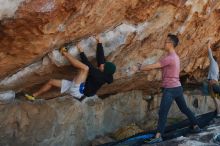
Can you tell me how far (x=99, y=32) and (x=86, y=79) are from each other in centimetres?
90

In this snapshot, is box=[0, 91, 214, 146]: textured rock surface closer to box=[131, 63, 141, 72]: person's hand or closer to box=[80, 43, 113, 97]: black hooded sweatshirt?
box=[80, 43, 113, 97]: black hooded sweatshirt

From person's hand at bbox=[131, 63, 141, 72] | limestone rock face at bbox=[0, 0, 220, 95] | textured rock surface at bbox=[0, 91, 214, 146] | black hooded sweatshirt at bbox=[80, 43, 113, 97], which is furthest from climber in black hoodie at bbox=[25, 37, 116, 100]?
person's hand at bbox=[131, 63, 141, 72]

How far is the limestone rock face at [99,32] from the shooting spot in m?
5.91

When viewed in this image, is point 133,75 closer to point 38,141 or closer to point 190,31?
point 190,31

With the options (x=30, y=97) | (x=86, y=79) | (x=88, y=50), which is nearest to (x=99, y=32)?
(x=88, y=50)

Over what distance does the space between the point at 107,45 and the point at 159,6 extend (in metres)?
1.14

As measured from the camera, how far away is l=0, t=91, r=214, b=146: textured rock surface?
7609 millimetres

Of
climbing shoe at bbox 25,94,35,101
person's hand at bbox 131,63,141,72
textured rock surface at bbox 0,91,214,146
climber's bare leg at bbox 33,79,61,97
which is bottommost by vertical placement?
textured rock surface at bbox 0,91,214,146

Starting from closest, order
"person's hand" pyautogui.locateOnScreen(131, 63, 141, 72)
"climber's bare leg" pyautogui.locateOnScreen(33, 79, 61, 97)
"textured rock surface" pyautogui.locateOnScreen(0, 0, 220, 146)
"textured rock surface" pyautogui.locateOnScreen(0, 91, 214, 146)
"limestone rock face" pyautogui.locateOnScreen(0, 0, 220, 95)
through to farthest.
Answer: "limestone rock face" pyautogui.locateOnScreen(0, 0, 220, 95)
"textured rock surface" pyautogui.locateOnScreen(0, 0, 220, 146)
"climber's bare leg" pyautogui.locateOnScreen(33, 79, 61, 97)
"textured rock surface" pyautogui.locateOnScreen(0, 91, 214, 146)
"person's hand" pyautogui.locateOnScreen(131, 63, 141, 72)

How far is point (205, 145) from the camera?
7.48 m

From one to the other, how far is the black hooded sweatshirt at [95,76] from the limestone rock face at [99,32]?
0.45 ft

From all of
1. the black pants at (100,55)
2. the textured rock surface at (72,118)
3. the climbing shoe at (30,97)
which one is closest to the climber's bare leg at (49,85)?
the climbing shoe at (30,97)

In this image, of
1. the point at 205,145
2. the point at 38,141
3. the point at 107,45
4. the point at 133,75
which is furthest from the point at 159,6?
the point at 38,141

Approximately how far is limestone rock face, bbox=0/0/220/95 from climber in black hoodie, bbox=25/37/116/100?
0.53ft
